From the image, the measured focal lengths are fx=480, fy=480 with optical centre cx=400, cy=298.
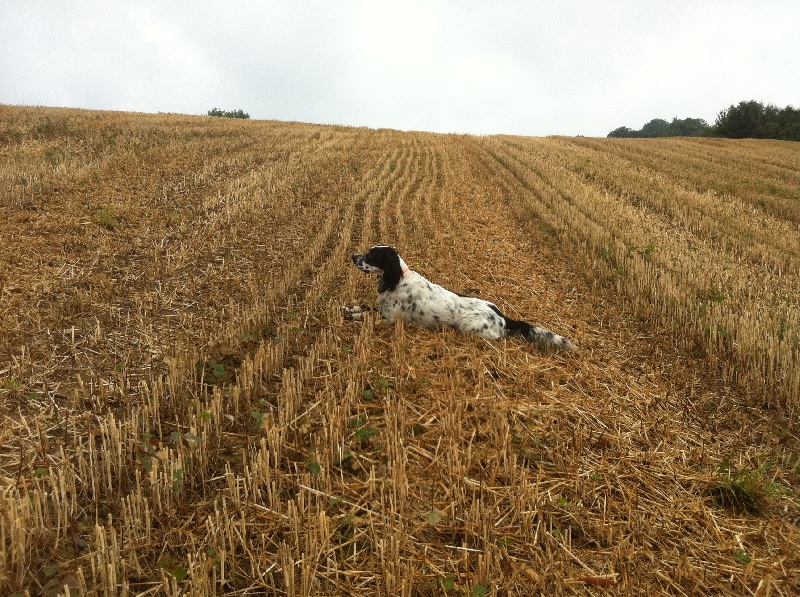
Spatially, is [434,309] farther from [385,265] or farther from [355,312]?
[355,312]

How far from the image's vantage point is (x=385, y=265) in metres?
6.24

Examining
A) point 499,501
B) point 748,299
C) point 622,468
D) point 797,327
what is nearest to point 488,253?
point 748,299

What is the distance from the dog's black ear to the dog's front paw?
34 cm

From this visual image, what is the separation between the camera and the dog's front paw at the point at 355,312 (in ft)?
20.2

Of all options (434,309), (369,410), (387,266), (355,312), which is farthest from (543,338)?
(369,410)

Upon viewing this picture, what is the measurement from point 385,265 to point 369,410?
249 cm

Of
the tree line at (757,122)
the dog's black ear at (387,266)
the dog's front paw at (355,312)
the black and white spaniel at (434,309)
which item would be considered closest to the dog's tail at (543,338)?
the black and white spaniel at (434,309)

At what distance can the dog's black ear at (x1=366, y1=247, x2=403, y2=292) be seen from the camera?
20.2 feet

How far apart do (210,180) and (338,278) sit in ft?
24.5

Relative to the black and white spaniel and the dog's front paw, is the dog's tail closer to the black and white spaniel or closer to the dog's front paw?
the black and white spaniel

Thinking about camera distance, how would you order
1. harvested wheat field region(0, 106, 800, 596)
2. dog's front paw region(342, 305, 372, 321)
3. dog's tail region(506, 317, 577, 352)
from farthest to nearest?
dog's front paw region(342, 305, 372, 321), dog's tail region(506, 317, 577, 352), harvested wheat field region(0, 106, 800, 596)

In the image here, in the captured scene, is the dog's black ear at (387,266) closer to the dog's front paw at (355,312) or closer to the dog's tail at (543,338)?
the dog's front paw at (355,312)

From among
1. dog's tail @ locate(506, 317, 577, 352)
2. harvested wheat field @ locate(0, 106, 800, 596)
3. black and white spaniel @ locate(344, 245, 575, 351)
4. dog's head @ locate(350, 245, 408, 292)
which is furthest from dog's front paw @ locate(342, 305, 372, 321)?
dog's tail @ locate(506, 317, 577, 352)

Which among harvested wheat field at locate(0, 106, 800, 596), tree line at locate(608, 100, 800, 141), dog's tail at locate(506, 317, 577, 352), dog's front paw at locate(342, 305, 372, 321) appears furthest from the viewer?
tree line at locate(608, 100, 800, 141)
